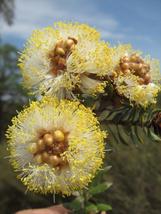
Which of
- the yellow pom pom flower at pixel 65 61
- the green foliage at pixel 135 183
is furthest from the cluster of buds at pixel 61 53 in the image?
the green foliage at pixel 135 183

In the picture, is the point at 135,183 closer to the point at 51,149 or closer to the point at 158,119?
the point at 158,119

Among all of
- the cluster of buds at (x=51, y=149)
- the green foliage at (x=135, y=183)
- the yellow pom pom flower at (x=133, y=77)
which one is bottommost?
the green foliage at (x=135, y=183)

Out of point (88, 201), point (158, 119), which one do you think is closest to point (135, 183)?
point (88, 201)

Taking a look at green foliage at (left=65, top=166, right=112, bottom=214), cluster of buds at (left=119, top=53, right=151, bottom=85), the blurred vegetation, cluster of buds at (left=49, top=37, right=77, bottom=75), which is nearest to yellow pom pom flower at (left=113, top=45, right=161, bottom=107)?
cluster of buds at (left=119, top=53, right=151, bottom=85)

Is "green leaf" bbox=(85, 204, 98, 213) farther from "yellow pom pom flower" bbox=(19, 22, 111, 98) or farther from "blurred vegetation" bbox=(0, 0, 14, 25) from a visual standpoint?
"blurred vegetation" bbox=(0, 0, 14, 25)

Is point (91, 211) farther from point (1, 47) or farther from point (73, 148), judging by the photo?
point (1, 47)

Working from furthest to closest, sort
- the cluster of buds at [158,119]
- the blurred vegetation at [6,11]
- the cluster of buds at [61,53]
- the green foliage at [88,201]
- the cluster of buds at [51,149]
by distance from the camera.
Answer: the blurred vegetation at [6,11] → the green foliage at [88,201] → the cluster of buds at [158,119] → the cluster of buds at [61,53] → the cluster of buds at [51,149]

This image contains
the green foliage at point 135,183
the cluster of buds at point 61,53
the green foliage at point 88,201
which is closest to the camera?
the cluster of buds at point 61,53

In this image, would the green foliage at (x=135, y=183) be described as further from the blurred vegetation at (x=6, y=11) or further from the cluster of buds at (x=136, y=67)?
the blurred vegetation at (x=6, y=11)
